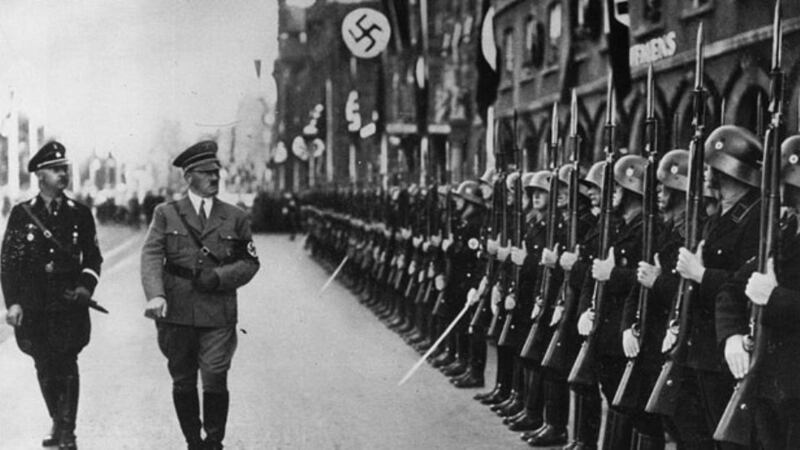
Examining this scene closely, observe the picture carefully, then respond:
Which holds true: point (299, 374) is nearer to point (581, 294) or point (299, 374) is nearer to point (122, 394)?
point (122, 394)

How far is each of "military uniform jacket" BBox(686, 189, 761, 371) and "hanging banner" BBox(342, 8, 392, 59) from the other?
8.23m

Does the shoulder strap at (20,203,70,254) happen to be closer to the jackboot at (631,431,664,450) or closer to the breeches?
the breeches

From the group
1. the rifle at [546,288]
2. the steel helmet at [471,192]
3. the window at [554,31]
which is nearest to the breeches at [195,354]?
the rifle at [546,288]

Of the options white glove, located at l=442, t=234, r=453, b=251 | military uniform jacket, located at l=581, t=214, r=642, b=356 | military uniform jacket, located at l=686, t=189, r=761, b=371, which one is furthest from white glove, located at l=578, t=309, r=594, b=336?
white glove, located at l=442, t=234, r=453, b=251

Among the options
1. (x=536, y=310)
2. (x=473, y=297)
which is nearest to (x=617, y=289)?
(x=536, y=310)

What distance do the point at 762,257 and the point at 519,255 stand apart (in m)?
3.90

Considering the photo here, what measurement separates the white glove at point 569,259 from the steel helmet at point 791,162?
236cm

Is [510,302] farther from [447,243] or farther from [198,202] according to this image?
[447,243]

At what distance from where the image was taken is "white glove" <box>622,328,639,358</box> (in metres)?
6.04

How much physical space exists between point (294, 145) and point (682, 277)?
15.0 metres

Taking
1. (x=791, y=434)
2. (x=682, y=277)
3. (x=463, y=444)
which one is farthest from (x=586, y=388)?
(x=791, y=434)

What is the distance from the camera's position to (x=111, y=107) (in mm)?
9984

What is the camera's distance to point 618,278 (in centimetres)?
658

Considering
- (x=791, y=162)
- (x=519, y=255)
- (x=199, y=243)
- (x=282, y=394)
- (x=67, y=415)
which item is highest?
(x=791, y=162)
